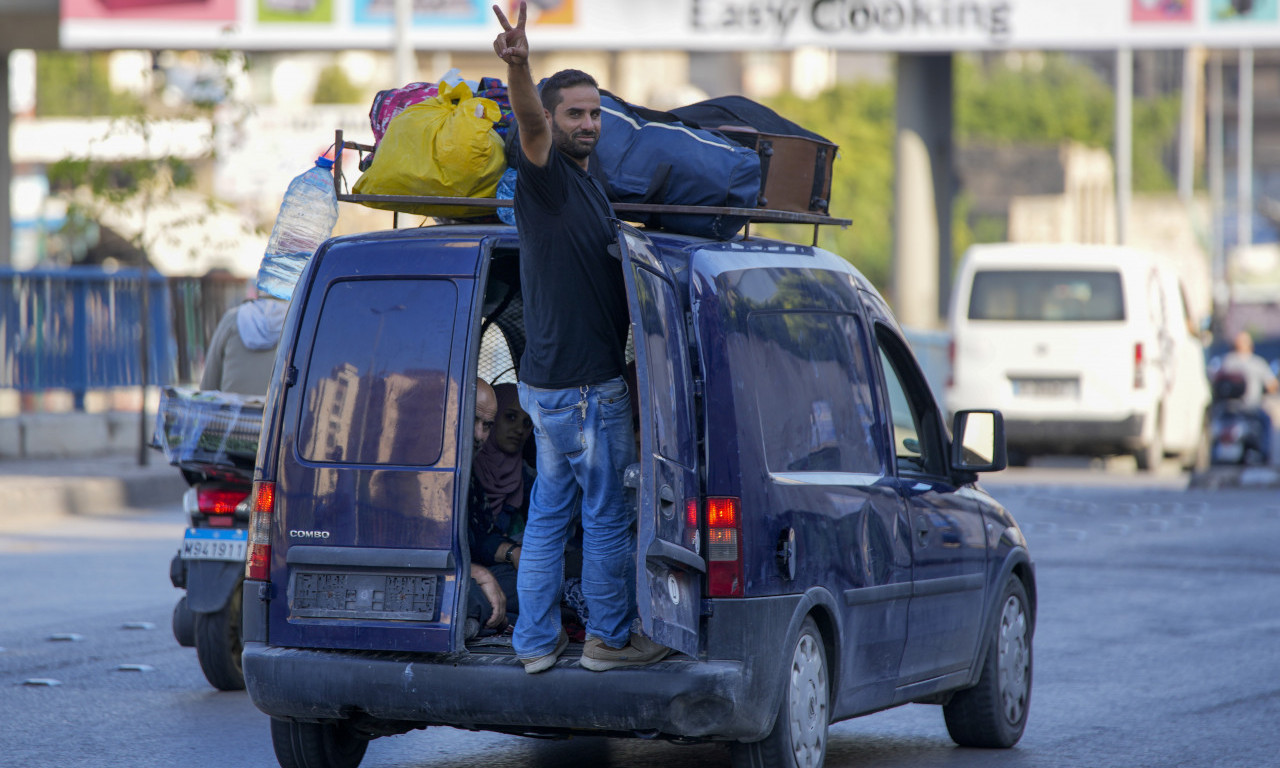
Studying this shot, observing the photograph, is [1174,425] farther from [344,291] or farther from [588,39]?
[344,291]

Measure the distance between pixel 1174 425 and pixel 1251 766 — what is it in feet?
47.6

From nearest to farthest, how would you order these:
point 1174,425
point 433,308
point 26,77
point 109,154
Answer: point 433,308 < point 1174,425 < point 109,154 < point 26,77

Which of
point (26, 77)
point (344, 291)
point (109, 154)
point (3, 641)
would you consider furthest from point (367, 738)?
point (26, 77)

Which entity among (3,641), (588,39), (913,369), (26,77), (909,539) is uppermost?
(26,77)

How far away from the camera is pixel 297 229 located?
269 inches

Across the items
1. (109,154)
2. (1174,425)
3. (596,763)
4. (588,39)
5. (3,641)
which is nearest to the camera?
(596,763)

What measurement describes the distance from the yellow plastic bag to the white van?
556 inches

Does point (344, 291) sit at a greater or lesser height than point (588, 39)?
lesser

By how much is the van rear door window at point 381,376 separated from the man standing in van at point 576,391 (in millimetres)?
281

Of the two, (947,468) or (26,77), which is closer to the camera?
(947,468)

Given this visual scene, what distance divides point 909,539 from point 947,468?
60cm

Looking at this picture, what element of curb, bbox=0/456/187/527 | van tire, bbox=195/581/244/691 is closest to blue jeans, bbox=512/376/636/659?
van tire, bbox=195/581/244/691

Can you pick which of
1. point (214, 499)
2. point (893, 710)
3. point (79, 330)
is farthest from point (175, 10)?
point (893, 710)

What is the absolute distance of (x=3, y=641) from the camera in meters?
9.33
